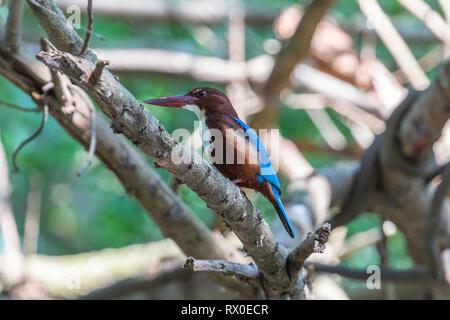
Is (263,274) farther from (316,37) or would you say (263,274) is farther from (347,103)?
(316,37)

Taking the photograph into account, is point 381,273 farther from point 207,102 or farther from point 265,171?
point 207,102

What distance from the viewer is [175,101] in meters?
2.39

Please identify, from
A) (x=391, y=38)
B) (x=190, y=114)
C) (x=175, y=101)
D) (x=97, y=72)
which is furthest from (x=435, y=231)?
(x=190, y=114)

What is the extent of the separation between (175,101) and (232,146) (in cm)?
31

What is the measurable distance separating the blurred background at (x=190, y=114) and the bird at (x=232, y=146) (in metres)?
1.10

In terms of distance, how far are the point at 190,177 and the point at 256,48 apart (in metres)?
5.00

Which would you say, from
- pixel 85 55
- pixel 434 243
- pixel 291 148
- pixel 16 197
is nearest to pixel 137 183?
pixel 85 55

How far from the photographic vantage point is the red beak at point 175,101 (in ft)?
7.16

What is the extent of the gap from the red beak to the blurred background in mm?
1103

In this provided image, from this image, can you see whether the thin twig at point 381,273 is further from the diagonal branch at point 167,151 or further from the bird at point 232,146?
the bird at point 232,146

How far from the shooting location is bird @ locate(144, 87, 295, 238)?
2443 mm

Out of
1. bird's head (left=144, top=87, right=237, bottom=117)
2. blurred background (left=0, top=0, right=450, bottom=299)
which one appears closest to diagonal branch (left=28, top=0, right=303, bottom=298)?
bird's head (left=144, top=87, right=237, bottom=117)

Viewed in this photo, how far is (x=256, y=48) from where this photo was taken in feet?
21.8

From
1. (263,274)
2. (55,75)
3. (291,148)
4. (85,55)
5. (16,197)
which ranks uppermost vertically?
(16,197)
